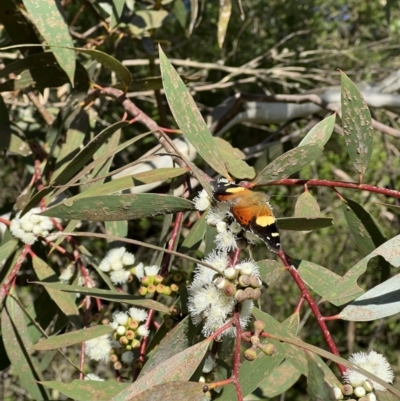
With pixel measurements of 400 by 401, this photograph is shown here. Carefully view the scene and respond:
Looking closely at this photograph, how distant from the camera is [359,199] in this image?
2709mm

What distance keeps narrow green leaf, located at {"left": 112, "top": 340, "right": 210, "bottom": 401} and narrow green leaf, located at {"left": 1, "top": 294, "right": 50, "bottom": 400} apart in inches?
15.4

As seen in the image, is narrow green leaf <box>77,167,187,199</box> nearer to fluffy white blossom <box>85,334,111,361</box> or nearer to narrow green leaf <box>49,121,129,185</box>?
narrow green leaf <box>49,121,129,185</box>

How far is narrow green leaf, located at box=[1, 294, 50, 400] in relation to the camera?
2.92 ft

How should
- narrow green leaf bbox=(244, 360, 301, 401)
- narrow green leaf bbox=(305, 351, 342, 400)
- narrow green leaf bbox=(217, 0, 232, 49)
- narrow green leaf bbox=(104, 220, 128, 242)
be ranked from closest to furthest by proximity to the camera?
narrow green leaf bbox=(305, 351, 342, 400) < narrow green leaf bbox=(244, 360, 301, 401) < narrow green leaf bbox=(104, 220, 128, 242) < narrow green leaf bbox=(217, 0, 232, 49)

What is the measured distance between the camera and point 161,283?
765 mm

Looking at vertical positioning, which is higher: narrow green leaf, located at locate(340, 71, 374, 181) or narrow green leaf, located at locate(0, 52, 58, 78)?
narrow green leaf, located at locate(0, 52, 58, 78)

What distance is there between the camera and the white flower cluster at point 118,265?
34.9 inches

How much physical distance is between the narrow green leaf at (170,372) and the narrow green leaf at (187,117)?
24 cm

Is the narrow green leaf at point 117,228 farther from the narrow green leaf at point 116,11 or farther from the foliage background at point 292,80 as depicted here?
the foliage background at point 292,80

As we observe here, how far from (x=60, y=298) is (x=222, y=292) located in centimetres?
39

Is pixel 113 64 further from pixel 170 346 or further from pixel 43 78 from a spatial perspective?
pixel 170 346

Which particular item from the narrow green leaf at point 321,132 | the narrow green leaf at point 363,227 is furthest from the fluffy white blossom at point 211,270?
the narrow green leaf at point 363,227

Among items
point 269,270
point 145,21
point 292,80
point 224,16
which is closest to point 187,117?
point 269,270

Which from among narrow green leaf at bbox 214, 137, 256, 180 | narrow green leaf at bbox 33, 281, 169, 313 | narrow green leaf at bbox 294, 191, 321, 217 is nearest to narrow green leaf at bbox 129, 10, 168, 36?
narrow green leaf at bbox 214, 137, 256, 180
